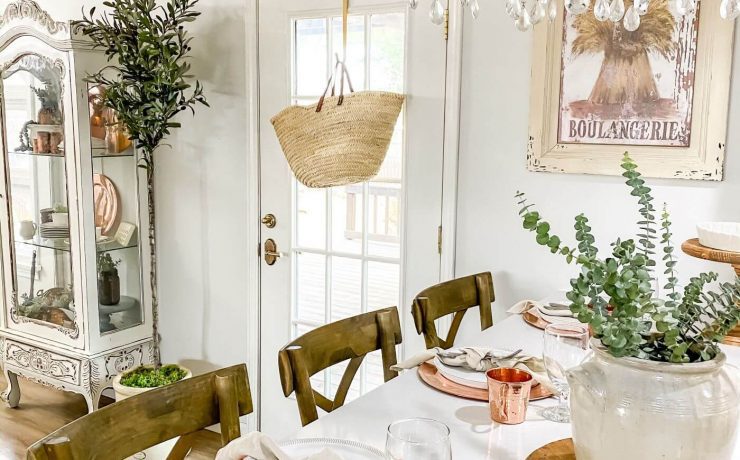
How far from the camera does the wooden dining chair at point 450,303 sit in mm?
2117

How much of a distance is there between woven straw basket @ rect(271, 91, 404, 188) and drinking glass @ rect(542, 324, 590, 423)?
43.7 inches

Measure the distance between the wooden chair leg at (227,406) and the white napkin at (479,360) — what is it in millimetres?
417

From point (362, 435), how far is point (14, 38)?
8.89 ft

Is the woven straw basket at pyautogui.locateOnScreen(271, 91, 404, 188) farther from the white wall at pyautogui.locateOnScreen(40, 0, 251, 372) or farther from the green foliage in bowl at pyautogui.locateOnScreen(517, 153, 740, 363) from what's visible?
A: the green foliage in bowl at pyautogui.locateOnScreen(517, 153, 740, 363)

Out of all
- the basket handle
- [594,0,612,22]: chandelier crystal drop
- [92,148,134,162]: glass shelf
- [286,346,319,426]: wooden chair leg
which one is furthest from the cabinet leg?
[594,0,612,22]: chandelier crystal drop

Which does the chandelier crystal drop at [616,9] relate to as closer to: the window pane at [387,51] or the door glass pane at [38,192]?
the window pane at [387,51]

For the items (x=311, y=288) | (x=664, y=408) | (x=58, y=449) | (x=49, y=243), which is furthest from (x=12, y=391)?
(x=664, y=408)

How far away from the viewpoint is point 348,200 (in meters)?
2.82

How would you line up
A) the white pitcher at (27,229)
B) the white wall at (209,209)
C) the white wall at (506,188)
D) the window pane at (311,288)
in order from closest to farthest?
the white wall at (506,188) < the window pane at (311,288) < the white wall at (209,209) < the white pitcher at (27,229)

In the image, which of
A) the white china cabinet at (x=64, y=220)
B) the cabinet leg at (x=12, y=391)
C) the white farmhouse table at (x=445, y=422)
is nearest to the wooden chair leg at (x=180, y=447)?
the white farmhouse table at (x=445, y=422)

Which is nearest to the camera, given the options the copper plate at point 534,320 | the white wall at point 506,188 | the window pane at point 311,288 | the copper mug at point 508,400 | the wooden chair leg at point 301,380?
the copper mug at point 508,400

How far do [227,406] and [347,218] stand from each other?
147 centimetres

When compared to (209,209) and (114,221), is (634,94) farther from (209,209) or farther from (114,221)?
(114,221)

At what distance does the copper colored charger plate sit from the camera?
1.25 meters
